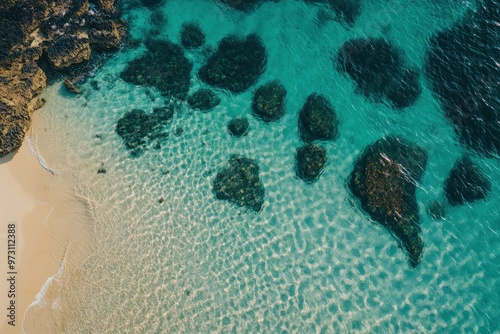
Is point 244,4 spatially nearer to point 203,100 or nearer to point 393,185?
point 203,100

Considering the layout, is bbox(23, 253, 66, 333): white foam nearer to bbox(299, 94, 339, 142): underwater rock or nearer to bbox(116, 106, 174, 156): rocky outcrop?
bbox(116, 106, 174, 156): rocky outcrop

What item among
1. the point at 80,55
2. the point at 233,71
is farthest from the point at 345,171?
the point at 80,55

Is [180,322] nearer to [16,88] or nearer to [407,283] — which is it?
[407,283]

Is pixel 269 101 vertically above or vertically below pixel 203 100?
above

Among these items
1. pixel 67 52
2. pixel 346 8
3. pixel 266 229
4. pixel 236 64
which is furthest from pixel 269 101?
pixel 67 52

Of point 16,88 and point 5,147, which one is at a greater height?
point 16,88

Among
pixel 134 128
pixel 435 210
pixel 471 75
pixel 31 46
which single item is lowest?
pixel 435 210

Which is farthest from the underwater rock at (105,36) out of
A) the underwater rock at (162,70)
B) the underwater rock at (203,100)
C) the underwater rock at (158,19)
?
the underwater rock at (203,100)
